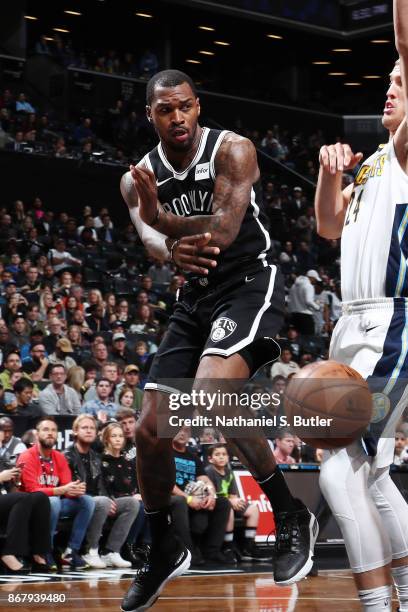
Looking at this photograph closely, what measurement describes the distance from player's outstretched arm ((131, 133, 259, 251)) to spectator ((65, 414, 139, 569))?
5.13 meters

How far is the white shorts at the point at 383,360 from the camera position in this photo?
179 inches

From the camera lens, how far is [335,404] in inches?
178

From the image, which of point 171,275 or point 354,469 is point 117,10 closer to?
point 171,275

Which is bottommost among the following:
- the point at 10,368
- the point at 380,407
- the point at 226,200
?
the point at 10,368

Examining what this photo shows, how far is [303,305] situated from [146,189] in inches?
582

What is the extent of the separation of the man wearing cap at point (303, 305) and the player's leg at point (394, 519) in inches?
565

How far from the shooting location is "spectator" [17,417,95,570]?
9.20 metres

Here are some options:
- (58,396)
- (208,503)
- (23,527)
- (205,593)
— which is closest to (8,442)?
(23,527)

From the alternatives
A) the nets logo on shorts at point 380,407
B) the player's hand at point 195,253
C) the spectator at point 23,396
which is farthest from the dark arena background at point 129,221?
the player's hand at point 195,253

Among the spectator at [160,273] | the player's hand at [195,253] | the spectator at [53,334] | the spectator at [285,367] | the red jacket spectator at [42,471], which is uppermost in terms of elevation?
the player's hand at [195,253]

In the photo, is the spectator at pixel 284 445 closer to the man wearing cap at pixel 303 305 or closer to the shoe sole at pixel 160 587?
the shoe sole at pixel 160 587

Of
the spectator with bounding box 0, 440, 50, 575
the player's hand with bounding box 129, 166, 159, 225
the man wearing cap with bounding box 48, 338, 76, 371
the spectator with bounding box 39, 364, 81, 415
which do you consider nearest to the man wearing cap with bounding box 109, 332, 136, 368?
the man wearing cap with bounding box 48, 338, 76, 371

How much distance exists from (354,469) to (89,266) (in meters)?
13.6

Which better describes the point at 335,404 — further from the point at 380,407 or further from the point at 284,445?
the point at 284,445
